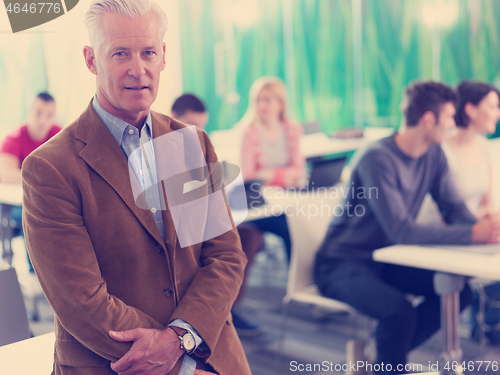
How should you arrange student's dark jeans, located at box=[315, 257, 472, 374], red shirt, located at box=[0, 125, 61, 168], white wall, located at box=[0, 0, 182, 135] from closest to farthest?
1. white wall, located at box=[0, 0, 182, 135]
2. red shirt, located at box=[0, 125, 61, 168]
3. student's dark jeans, located at box=[315, 257, 472, 374]

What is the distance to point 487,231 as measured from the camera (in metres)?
2.16

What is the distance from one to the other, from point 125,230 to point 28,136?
81 centimetres

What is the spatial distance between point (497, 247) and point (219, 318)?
1396 millimetres

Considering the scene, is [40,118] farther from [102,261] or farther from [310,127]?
[310,127]

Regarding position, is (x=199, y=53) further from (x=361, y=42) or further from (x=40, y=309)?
(x=40, y=309)

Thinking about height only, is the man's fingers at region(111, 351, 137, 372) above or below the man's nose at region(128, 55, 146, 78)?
below

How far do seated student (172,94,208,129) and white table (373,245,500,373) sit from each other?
1.55m

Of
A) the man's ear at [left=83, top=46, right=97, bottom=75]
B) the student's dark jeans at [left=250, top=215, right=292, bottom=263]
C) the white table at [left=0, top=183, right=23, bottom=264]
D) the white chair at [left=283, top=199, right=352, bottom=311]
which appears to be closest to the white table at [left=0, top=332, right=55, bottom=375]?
the man's ear at [left=83, top=46, right=97, bottom=75]

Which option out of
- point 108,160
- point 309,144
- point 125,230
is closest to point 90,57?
point 108,160

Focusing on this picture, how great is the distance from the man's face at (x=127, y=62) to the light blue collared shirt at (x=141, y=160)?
3cm

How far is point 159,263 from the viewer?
47.6 inches

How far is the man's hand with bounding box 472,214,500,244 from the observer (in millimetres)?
2158

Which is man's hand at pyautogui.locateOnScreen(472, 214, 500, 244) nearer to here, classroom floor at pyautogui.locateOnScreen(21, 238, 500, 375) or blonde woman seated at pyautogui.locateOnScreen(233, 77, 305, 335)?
classroom floor at pyautogui.locateOnScreen(21, 238, 500, 375)

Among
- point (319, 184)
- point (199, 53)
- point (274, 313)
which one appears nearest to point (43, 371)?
point (274, 313)
